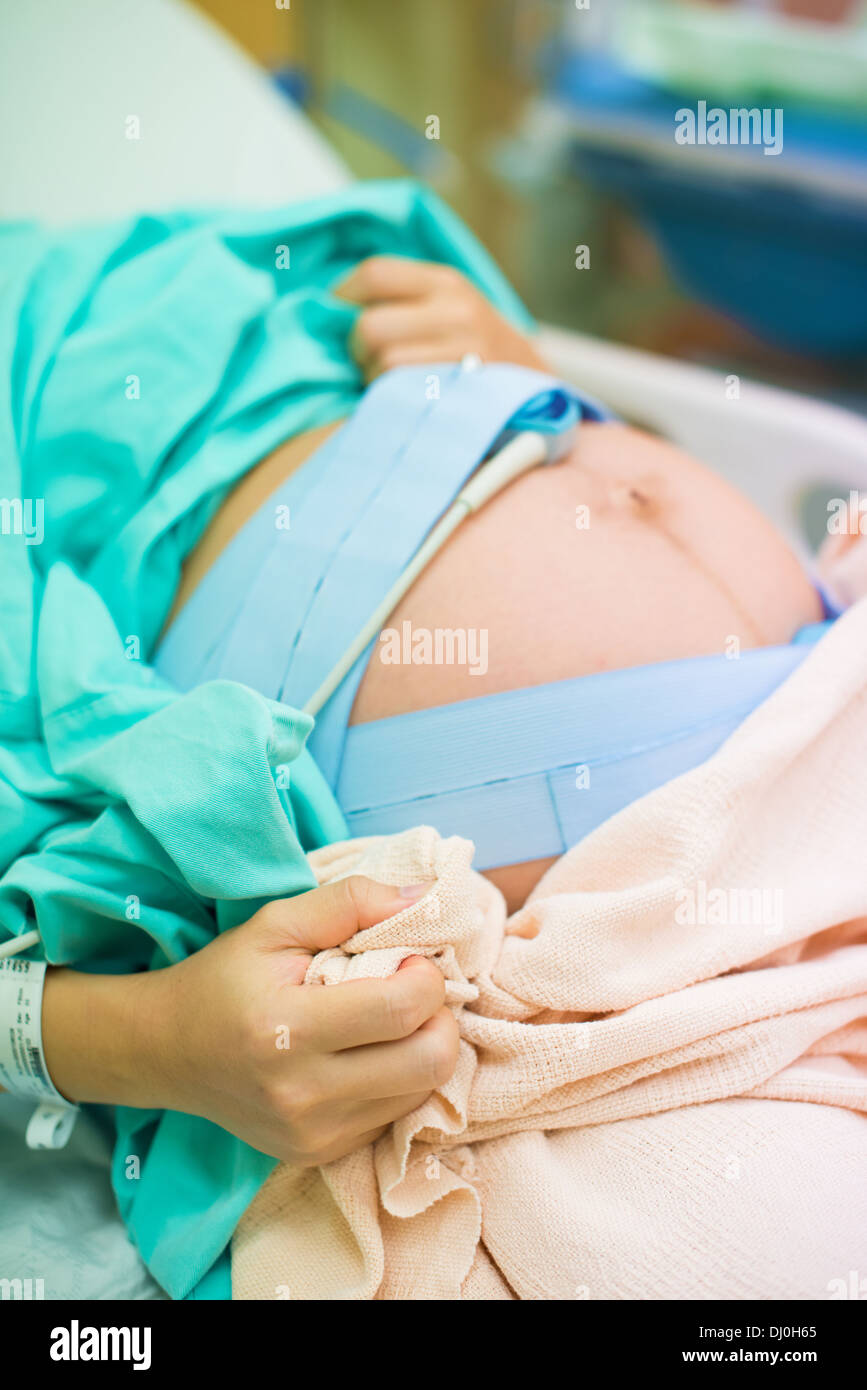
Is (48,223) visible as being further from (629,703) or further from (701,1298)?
(701,1298)

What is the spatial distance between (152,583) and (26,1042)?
0.32 metres

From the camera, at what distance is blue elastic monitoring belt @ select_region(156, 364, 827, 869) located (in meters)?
0.65

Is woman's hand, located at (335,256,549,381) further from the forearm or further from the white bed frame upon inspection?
the forearm

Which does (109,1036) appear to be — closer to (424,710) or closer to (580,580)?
(424,710)

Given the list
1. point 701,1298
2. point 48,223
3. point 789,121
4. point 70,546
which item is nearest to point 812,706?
point 701,1298

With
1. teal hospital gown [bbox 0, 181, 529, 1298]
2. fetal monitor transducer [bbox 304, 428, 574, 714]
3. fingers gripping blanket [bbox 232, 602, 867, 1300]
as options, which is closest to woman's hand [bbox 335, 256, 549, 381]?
teal hospital gown [bbox 0, 181, 529, 1298]

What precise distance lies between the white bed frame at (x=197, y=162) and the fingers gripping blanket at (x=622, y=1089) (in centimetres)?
47

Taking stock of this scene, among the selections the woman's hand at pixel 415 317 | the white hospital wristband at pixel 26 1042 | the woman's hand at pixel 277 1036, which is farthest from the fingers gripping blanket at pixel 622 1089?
the woman's hand at pixel 415 317

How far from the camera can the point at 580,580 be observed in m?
0.71

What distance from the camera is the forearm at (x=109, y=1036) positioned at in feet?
1.87

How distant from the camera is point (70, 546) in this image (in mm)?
749

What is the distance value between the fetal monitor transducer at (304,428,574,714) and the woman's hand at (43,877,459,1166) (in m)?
0.16

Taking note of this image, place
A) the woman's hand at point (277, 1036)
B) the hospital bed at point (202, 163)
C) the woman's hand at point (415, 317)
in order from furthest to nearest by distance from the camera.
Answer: the hospital bed at point (202, 163) < the woman's hand at point (415, 317) < the woman's hand at point (277, 1036)

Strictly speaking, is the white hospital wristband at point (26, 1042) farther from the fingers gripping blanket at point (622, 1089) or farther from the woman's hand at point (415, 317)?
the woman's hand at point (415, 317)
